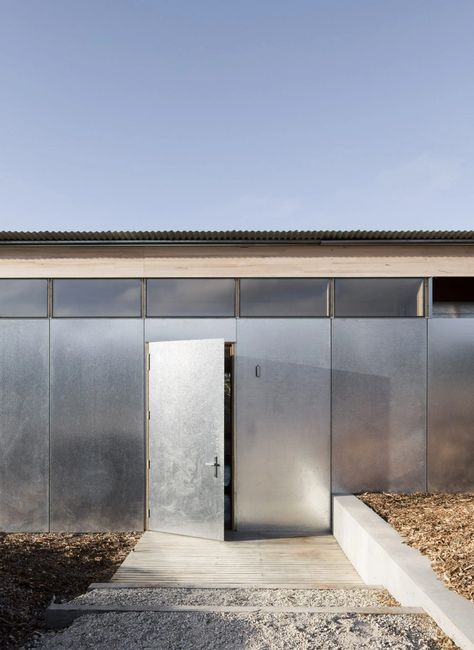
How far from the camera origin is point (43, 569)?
4672 mm

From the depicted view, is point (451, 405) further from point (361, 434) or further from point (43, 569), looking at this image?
point (43, 569)

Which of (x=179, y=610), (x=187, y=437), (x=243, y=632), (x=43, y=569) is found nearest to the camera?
(x=243, y=632)

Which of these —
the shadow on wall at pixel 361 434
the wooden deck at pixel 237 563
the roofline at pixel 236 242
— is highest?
the roofline at pixel 236 242

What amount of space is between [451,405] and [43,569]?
5.78 m

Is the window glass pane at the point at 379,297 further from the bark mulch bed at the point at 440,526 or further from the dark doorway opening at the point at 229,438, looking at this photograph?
the bark mulch bed at the point at 440,526

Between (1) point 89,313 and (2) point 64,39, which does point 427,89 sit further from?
(1) point 89,313

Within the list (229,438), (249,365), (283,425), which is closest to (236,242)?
(249,365)

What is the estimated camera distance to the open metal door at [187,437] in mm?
5984

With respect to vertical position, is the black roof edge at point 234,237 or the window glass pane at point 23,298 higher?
the black roof edge at point 234,237

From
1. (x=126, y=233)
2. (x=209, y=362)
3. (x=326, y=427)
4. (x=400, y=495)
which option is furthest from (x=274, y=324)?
(x=400, y=495)

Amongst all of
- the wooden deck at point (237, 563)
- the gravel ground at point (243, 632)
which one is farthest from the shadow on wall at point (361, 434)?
the gravel ground at point (243, 632)

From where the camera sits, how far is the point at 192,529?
607 centimetres

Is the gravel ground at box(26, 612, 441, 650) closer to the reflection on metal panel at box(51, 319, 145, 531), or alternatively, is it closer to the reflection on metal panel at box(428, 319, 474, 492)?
the reflection on metal panel at box(51, 319, 145, 531)

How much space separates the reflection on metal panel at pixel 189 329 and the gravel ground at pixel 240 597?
10.9 feet
